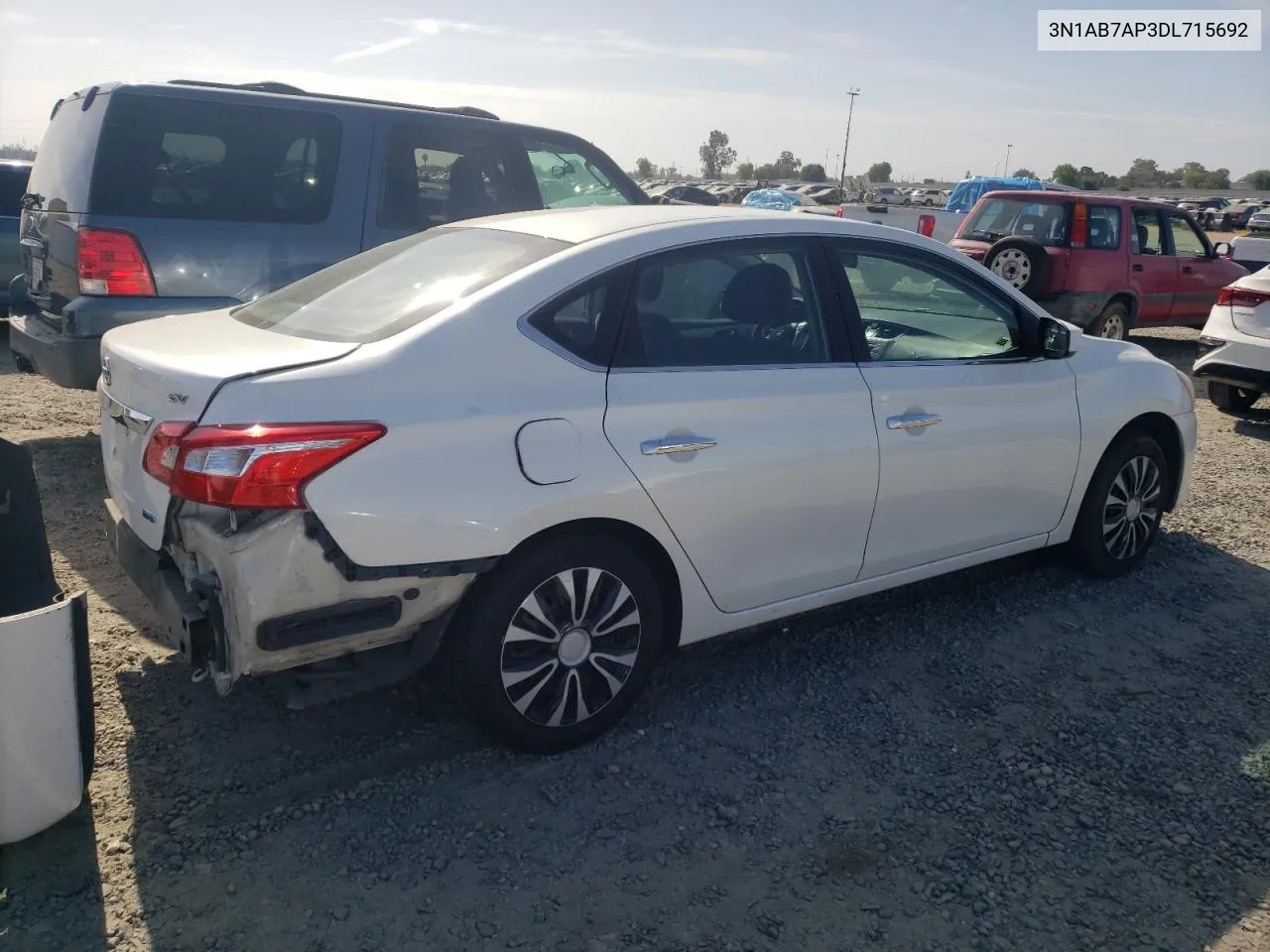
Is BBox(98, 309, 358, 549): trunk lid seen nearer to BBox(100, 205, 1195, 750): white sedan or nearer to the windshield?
BBox(100, 205, 1195, 750): white sedan

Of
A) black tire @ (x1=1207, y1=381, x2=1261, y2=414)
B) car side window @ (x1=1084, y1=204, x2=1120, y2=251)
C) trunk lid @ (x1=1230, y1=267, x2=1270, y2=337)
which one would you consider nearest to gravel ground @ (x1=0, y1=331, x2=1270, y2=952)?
trunk lid @ (x1=1230, y1=267, x2=1270, y2=337)

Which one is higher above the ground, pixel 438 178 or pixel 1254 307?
pixel 438 178

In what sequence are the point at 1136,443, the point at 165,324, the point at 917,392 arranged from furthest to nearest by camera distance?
the point at 1136,443 < the point at 917,392 < the point at 165,324

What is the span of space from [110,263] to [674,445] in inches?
139

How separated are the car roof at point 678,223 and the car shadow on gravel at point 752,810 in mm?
1603

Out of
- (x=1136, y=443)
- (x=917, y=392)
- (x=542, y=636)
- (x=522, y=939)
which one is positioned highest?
(x=917, y=392)

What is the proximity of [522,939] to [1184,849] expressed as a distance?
74.3 inches

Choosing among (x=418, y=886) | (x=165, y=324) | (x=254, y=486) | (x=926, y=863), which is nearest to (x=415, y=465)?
(x=254, y=486)

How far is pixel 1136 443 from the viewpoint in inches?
187

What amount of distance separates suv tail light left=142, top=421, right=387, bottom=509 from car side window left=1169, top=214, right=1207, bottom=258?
1166cm

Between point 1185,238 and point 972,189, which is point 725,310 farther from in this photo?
point 972,189

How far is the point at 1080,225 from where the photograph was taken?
10.7m

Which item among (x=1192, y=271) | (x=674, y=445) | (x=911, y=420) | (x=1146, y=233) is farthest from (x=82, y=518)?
(x=1192, y=271)

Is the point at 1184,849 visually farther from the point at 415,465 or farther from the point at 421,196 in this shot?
the point at 421,196
